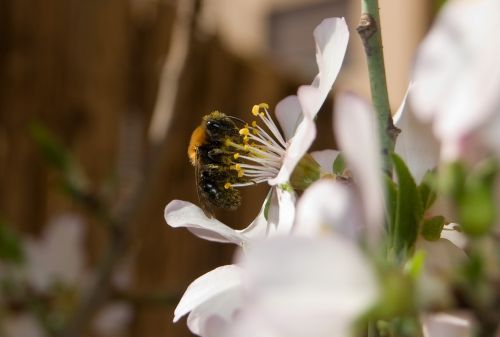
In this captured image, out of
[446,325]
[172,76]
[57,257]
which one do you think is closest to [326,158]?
[446,325]

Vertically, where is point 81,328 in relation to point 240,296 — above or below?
below

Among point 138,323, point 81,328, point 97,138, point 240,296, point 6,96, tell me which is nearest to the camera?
point 240,296

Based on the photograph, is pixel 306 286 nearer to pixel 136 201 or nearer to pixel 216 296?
pixel 216 296

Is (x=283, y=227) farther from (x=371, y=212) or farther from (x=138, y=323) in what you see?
(x=138, y=323)

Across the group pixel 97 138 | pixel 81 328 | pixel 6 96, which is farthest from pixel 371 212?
pixel 97 138

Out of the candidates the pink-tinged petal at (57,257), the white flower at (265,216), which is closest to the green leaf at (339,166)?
the white flower at (265,216)

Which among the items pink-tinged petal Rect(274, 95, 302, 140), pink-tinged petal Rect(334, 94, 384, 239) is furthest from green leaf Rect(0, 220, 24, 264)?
pink-tinged petal Rect(334, 94, 384, 239)

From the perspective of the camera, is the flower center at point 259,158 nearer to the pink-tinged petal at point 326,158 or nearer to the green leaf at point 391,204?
the pink-tinged petal at point 326,158
